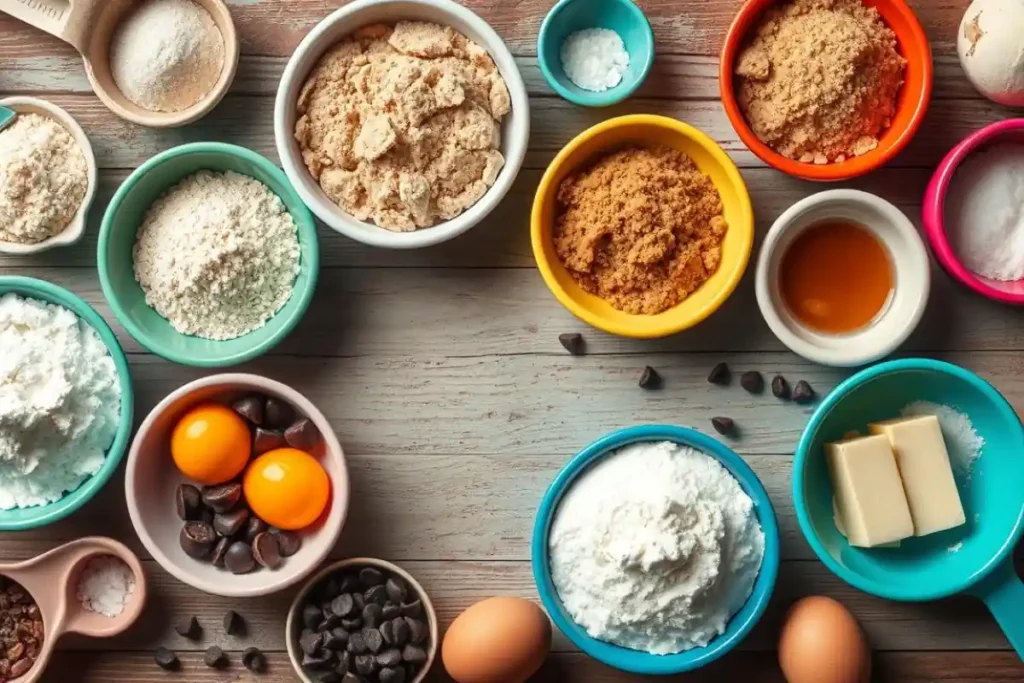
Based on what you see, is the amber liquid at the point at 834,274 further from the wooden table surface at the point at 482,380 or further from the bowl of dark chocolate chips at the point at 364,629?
the bowl of dark chocolate chips at the point at 364,629

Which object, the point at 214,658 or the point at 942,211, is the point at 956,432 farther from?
the point at 214,658

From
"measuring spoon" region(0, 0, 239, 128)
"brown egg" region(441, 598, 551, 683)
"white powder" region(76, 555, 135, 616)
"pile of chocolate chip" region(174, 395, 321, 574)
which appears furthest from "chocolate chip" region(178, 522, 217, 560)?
"measuring spoon" region(0, 0, 239, 128)

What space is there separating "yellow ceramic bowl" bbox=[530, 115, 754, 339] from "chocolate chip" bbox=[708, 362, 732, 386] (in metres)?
0.11

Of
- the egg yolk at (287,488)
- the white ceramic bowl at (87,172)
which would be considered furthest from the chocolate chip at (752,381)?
the white ceramic bowl at (87,172)

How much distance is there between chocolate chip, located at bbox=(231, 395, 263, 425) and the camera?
49.8 inches

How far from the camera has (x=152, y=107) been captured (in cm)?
129

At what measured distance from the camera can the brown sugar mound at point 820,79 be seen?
1.24 m

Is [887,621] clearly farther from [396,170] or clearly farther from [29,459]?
[29,459]

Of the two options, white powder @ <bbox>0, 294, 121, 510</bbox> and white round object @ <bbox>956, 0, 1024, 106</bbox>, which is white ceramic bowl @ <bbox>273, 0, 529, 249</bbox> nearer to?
white powder @ <bbox>0, 294, 121, 510</bbox>

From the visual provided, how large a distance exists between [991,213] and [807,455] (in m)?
0.46

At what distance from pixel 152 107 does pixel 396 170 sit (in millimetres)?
386

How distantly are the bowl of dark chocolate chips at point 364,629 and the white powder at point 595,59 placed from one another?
2.60 ft

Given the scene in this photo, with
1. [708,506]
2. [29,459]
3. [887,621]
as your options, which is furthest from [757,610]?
[29,459]

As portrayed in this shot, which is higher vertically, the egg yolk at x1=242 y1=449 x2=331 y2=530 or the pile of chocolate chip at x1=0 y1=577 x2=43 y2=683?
the egg yolk at x1=242 y1=449 x2=331 y2=530
